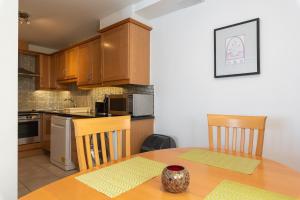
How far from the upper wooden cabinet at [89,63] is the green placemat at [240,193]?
2664mm

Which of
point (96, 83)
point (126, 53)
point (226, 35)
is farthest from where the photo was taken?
point (96, 83)

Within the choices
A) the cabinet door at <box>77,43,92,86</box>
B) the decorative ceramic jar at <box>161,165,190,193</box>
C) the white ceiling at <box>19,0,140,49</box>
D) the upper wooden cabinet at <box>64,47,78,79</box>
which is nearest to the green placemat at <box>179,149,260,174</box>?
the decorative ceramic jar at <box>161,165,190,193</box>

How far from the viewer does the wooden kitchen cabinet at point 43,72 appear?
4215 millimetres

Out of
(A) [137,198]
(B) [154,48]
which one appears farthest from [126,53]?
(A) [137,198]

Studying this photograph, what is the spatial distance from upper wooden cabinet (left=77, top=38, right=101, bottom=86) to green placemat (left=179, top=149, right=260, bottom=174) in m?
2.26

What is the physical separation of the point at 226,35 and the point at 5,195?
233 centimetres

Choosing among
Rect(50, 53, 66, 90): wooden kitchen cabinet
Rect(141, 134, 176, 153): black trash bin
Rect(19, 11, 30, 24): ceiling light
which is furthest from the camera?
Rect(50, 53, 66, 90): wooden kitchen cabinet

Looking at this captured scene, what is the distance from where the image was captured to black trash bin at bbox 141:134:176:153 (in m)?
2.36

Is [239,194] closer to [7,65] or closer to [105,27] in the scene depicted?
[7,65]

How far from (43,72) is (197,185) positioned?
174 inches

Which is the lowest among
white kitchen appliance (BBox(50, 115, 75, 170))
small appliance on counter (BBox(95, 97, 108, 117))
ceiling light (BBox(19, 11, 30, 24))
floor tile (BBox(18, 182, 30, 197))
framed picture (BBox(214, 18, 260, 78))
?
floor tile (BBox(18, 182, 30, 197))

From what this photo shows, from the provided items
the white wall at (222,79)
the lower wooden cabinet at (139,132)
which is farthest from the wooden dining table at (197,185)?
the lower wooden cabinet at (139,132)

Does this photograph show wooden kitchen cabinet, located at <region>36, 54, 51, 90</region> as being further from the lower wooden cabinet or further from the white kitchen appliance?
Result: the lower wooden cabinet

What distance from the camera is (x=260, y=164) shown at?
3.37 ft
